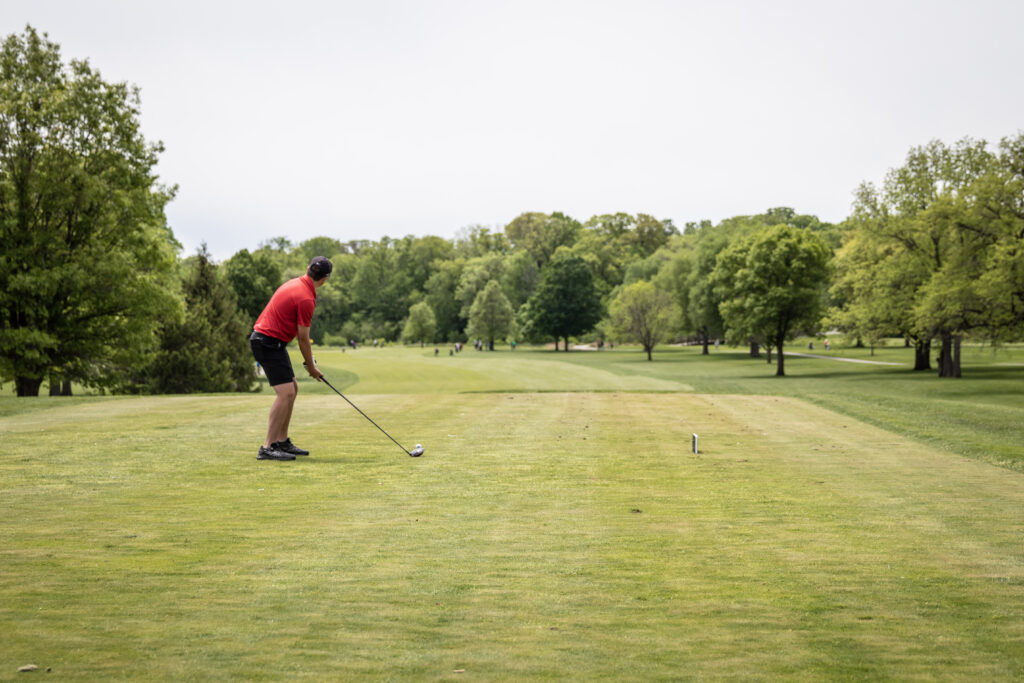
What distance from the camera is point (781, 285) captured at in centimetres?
6062

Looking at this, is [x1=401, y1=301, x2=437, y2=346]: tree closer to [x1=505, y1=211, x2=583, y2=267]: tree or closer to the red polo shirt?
[x1=505, y1=211, x2=583, y2=267]: tree

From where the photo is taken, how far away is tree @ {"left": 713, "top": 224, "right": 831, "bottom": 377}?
5966 cm

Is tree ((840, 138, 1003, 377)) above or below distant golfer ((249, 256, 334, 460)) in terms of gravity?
above

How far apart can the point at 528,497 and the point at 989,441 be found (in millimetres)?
10909

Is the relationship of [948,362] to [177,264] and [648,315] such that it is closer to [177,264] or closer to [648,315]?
[648,315]

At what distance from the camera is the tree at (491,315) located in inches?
4791

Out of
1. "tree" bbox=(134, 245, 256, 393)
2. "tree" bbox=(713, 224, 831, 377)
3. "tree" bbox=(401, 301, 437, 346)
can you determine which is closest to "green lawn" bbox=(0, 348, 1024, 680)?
"tree" bbox=(134, 245, 256, 393)

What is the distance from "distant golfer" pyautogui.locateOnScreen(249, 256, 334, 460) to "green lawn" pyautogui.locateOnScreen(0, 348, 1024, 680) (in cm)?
56

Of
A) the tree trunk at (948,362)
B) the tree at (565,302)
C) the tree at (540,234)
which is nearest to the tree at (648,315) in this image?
the tree at (565,302)

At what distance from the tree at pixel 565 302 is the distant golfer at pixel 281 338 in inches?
4187

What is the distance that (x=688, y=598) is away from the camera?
18.4 feet

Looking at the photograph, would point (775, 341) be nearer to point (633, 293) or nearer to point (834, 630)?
point (633, 293)

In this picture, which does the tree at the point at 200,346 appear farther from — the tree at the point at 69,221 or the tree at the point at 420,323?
the tree at the point at 420,323

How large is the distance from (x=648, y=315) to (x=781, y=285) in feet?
103
